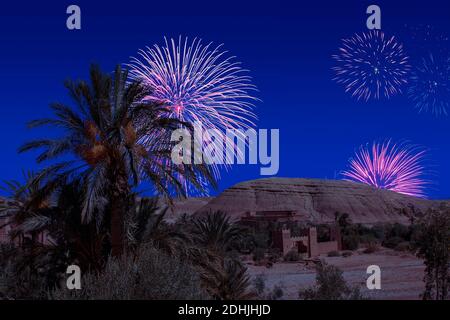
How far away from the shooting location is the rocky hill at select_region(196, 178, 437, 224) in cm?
9183

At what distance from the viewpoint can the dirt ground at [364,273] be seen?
1223 inches

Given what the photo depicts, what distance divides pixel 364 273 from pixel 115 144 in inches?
1192

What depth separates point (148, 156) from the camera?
54.6 ft

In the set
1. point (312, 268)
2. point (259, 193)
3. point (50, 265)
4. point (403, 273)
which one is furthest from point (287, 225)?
point (50, 265)

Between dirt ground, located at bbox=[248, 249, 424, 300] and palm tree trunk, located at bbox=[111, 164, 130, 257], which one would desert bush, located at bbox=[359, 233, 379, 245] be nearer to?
dirt ground, located at bbox=[248, 249, 424, 300]

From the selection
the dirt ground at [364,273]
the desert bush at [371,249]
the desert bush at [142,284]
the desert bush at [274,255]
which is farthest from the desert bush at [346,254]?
the desert bush at [142,284]

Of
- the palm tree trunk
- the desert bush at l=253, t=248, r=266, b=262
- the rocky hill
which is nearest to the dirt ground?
the desert bush at l=253, t=248, r=266, b=262

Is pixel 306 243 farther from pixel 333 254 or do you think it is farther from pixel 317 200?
pixel 317 200

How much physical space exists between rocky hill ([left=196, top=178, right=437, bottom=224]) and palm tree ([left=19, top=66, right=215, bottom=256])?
72422 millimetres

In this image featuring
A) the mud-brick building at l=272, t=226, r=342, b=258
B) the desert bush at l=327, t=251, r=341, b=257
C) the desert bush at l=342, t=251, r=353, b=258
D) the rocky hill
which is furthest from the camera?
the rocky hill

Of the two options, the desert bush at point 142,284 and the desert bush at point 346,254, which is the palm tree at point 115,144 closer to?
the desert bush at point 142,284

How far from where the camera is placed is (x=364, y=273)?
4072 cm

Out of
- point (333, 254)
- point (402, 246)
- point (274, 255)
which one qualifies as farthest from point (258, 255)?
point (402, 246)
